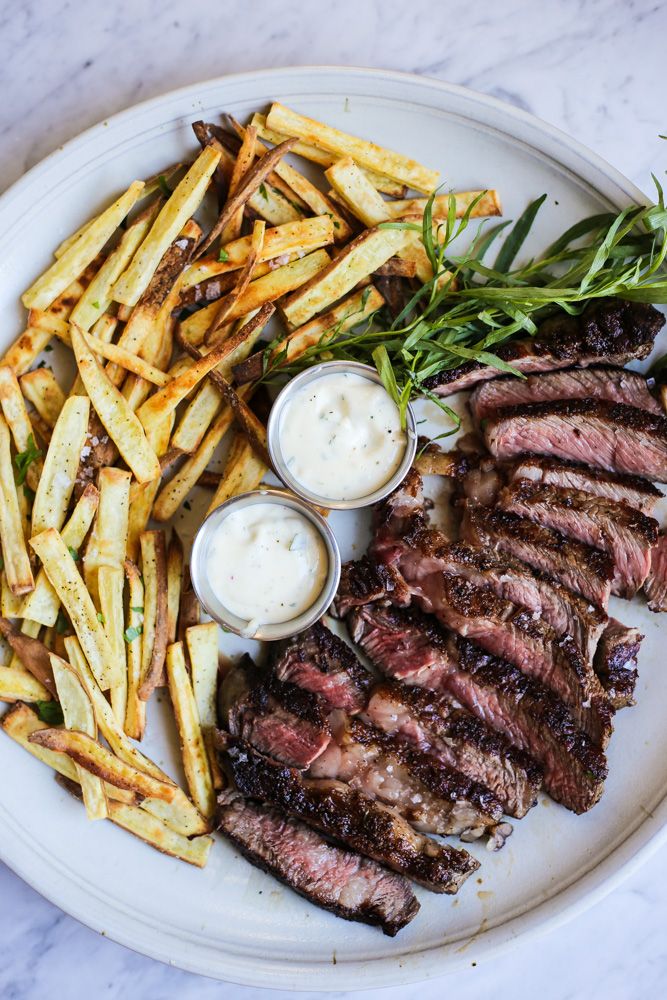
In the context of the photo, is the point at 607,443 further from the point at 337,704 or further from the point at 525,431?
the point at 337,704

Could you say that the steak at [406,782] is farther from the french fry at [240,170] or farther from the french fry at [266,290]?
the french fry at [240,170]

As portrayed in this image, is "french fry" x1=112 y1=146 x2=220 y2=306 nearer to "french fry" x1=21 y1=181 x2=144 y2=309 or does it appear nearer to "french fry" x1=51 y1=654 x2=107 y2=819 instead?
"french fry" x1=21 y1=181 x2=144 y2=309

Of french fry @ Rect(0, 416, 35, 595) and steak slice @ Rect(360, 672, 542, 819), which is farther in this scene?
steak slice @ Rect(360, 672, 542, 819)

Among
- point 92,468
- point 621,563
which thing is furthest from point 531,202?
point 92,468

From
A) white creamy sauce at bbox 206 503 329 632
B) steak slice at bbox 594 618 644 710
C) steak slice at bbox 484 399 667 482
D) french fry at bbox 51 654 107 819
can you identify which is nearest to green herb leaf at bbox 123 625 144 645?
french fry at bbox 51 654 107 819

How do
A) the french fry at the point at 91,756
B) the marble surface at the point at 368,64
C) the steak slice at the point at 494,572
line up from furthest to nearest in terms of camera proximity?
the marble surface at the point at 368,64, the steak slice at the point at 494,572, the french fry at the point at 91,756

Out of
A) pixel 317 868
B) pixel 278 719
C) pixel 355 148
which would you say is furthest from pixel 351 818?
pixel 355 148

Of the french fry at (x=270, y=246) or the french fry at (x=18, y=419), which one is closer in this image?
the french fry at (x=18, y=419)

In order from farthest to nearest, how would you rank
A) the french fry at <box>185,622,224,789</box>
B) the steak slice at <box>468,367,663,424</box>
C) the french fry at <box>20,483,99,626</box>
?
the steak slice at <box>468,367,663,424</box>
the french fry at <box>185,622,224,789</box>
the french fry at <box>20,483,99,626</box>

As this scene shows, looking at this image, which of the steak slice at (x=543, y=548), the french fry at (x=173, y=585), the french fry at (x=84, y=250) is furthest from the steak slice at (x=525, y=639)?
the french fry at (x=84, y=250)
